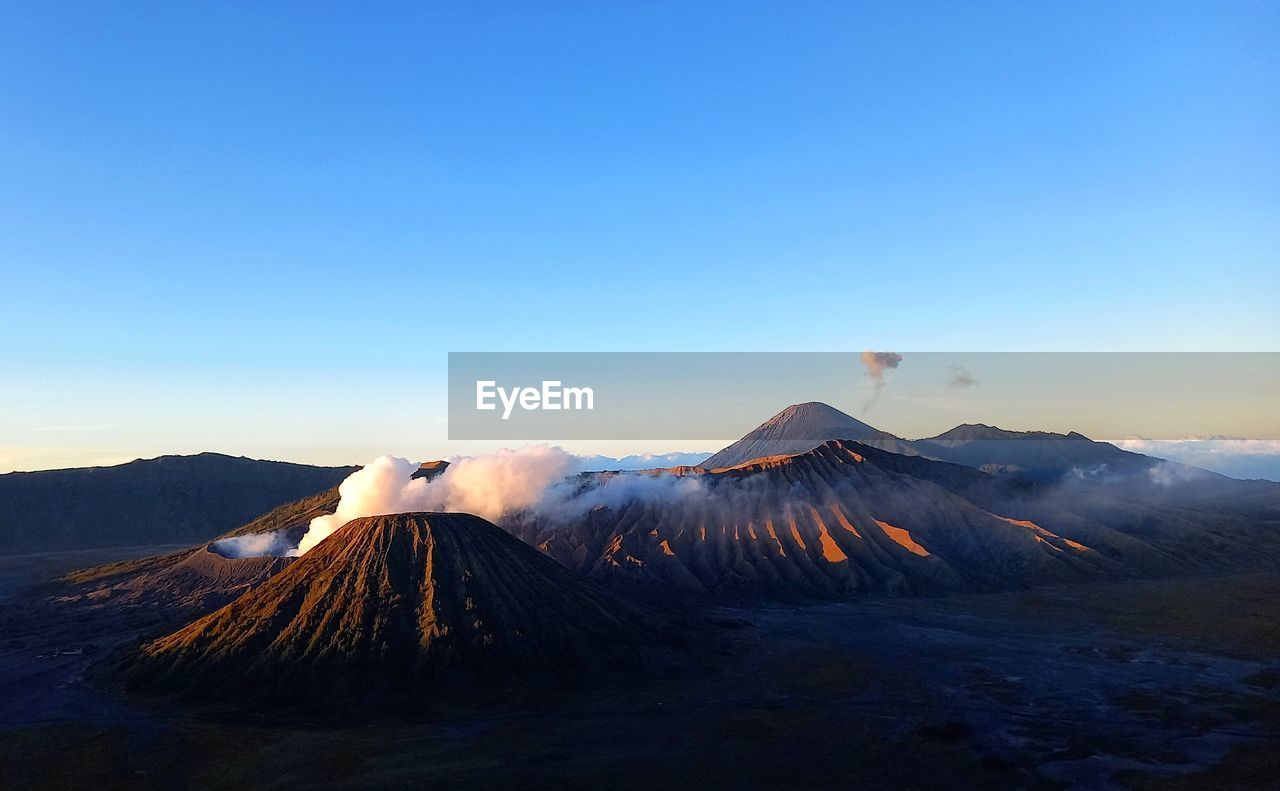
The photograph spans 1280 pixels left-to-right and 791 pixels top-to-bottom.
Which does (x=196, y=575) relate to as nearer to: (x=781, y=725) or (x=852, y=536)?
(x=781, y=725)

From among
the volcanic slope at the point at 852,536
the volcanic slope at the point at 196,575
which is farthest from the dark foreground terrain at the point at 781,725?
the volcanic slope at the point at 852,536

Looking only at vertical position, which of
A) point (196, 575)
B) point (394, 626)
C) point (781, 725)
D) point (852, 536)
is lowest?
point (781, 725)

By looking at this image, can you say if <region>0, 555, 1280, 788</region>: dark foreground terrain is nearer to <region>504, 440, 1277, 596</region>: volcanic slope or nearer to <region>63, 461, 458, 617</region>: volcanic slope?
<region>63, 461, 458, 617</region>: volcanic slope

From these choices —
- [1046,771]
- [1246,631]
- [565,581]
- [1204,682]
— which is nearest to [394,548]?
[565,581]

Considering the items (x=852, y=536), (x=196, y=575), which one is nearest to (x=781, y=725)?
(x=852, y=536)

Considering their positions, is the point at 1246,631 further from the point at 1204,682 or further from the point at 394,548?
the point at 394,548

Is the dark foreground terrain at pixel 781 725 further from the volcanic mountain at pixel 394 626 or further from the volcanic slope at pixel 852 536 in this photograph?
the volcanic slope at pixel 852 536
